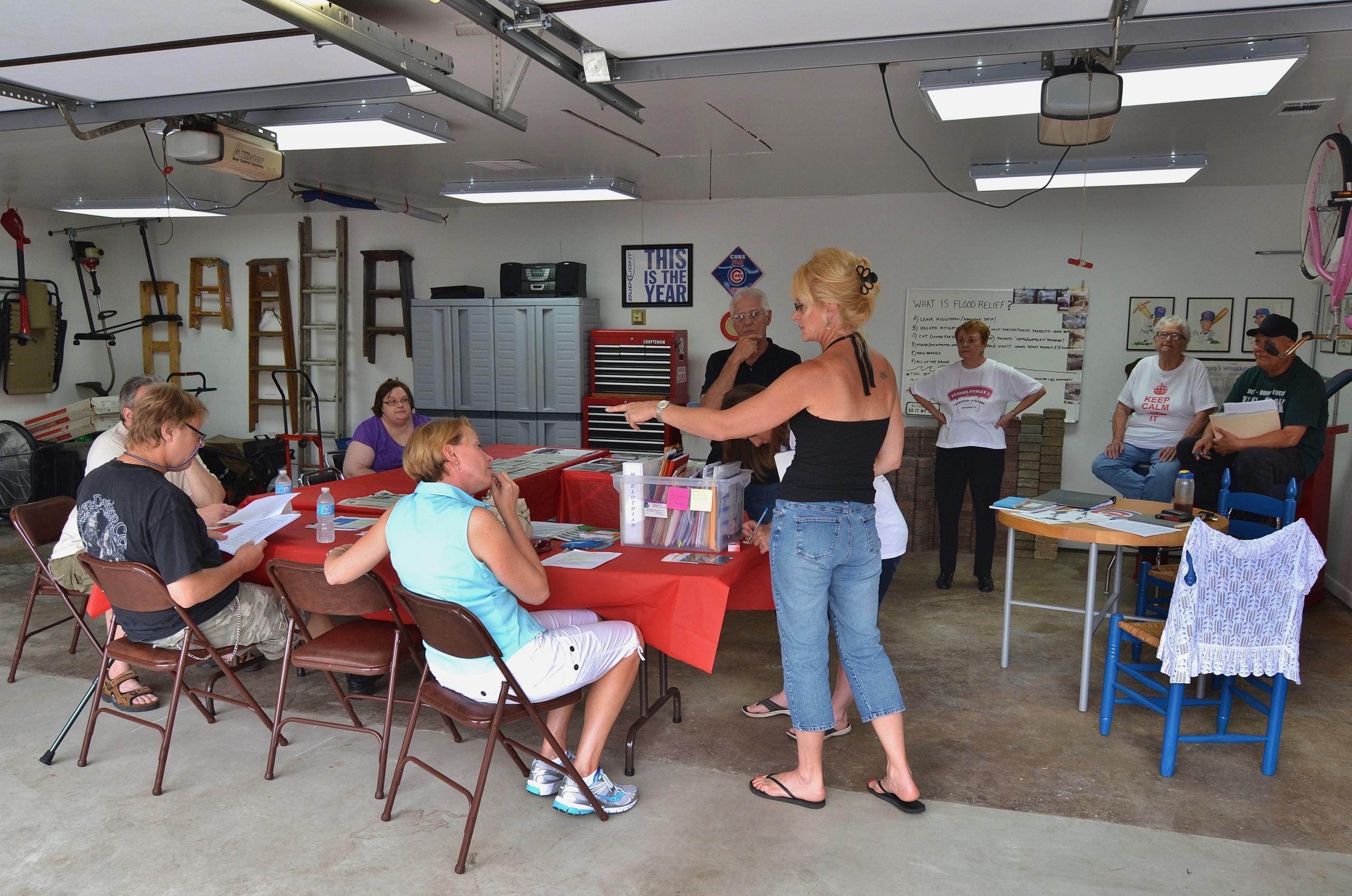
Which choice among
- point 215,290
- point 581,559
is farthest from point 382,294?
point 581,559

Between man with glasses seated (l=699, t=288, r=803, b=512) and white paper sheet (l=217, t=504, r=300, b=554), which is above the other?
man with glasses seated (l=699, t=288, r=803, b=512)

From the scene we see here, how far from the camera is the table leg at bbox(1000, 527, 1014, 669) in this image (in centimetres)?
429

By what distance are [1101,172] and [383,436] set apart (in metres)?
4.57

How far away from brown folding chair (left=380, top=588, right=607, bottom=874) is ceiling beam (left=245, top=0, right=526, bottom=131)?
5.56 ft

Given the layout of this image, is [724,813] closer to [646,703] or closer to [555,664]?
[646,703]

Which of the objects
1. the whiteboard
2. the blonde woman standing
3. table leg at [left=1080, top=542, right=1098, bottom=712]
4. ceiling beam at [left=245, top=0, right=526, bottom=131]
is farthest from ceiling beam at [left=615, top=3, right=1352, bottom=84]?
the whiteboard

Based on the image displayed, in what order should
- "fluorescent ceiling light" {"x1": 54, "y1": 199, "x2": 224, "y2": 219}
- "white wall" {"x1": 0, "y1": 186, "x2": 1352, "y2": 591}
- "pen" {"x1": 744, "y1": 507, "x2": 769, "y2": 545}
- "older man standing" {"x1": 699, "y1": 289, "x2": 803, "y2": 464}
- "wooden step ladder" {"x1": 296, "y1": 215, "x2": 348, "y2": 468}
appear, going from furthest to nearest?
"wooden step ladder" {"x1": 296, "y1": 215, "x2": 348, "y2": 468} < "fluorescent ceiling light" {"x1": 54, "y1": 199, "x2": 224, "y2": 219} < "white wall" {"x1": 0, "y1": 186, "x2": 1352, "y2": 591} < "older man standing" {"x1": 699, "y1": 289, "x2": 803, "y2": 464} < "pen" {"x1": 744, "y1": 507, "x2": 769, "y2": 545}

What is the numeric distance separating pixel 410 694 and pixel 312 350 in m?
6.10

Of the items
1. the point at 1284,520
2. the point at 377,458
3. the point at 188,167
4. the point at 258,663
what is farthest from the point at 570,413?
the point at 1284,520

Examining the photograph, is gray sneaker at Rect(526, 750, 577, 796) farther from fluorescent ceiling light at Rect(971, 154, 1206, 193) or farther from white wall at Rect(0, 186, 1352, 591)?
white wall at Rect(0, 186, 1352, 591)

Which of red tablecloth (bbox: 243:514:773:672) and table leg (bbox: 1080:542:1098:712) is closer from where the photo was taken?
red tablecloth (bbox: 243:514:773:672)

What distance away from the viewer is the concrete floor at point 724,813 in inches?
108

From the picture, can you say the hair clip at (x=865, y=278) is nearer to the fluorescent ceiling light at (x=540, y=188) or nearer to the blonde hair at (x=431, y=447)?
the blonde hair at (x=431, y=447)

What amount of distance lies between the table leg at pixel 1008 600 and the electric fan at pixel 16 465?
7.42 m
